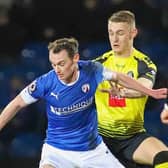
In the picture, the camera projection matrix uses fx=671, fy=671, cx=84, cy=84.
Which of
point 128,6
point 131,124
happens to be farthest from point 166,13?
point 131,124

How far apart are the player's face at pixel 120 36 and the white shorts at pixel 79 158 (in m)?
0.79

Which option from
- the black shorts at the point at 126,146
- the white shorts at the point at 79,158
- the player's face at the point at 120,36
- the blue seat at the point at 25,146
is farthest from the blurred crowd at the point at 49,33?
the white shorts at the point at 79,158

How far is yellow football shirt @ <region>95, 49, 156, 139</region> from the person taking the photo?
5330 mm

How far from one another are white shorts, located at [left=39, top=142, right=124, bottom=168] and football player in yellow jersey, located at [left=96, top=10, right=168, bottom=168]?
262mm

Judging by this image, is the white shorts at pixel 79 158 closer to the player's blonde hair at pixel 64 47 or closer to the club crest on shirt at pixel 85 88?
the club crest on shirt at pixel 85 88

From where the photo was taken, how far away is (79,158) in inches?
199

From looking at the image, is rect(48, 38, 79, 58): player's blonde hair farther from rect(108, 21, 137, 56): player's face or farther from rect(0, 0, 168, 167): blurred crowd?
rect(0, 0, 168, 167): blurred crowd

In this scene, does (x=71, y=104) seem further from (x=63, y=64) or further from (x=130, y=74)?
(x=130, y=74)

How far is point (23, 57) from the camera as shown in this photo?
8.45 metres

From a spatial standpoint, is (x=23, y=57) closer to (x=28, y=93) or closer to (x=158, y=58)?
(x=158, y=58)

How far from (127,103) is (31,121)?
250 centimetres

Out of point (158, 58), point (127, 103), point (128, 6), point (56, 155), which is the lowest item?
point (56, 155)

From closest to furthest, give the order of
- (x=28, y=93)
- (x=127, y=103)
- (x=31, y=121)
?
(x=28, y=93)
(x=127, y=103)
(x=31, y=121)

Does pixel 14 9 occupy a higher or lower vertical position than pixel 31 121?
higher
